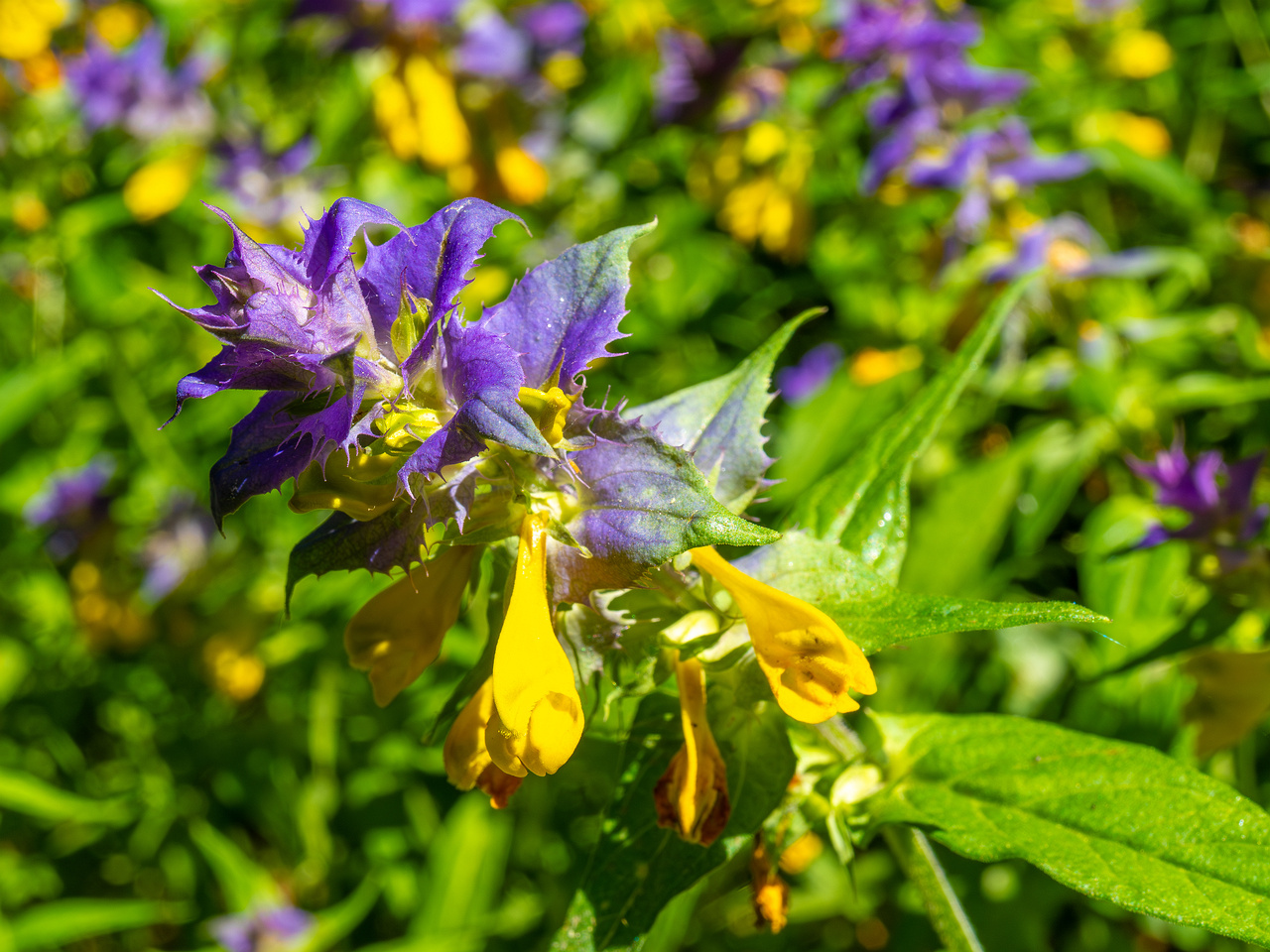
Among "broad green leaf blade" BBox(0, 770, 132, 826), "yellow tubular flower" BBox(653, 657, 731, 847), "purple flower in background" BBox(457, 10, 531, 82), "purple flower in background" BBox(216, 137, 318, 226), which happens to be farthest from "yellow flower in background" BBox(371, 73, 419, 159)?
"yellow tubular flower" BBox(653, 657, 731, 847)

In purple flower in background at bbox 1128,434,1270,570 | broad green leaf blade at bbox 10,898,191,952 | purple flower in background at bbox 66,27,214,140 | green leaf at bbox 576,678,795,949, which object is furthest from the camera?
purple flower in background at bbox 66,27,214,140

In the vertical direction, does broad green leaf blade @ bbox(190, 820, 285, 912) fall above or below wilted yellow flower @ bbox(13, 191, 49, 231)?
below

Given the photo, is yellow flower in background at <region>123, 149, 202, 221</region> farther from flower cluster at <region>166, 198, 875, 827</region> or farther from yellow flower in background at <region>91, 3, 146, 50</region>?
flower cluster at <region>166, 198, 875, 827</region>

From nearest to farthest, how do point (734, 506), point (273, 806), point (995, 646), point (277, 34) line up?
point (734, 506) < point (995, 646) < point (273, 806) < point (277, 34)

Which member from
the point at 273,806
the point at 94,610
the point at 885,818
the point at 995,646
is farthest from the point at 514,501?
the point at 94,610

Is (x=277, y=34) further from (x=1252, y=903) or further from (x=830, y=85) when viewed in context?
(x=1252, y=903)
